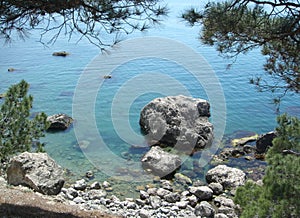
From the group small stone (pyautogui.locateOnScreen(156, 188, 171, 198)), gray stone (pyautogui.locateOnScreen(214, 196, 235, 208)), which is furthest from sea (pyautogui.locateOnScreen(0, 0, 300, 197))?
gray stone (pyautogui.locateOnScreen(214, 196, 235, 208))

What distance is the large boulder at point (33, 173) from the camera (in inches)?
392

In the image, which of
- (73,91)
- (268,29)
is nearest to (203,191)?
(268,29)

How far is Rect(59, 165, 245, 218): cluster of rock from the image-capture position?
10.9m

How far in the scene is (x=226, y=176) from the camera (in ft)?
43.1

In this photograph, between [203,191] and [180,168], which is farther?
[180,168]

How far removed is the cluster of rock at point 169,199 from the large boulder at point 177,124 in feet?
11.3

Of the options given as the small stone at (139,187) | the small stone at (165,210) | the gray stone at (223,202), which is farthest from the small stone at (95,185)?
the gray stone at (223,202)

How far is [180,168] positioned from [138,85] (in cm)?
1311

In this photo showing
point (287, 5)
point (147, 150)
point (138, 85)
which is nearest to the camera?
point (287, 5)

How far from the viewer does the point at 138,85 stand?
1040 inches

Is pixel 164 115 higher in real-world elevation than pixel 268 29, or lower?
lower

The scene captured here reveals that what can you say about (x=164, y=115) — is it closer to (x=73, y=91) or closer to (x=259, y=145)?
(x=259, y=145)

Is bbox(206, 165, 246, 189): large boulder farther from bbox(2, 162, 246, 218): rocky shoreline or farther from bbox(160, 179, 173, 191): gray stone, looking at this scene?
bbox(160, 179, 173, 191): gray stone

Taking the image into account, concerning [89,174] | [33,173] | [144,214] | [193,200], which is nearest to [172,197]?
[193,200]
